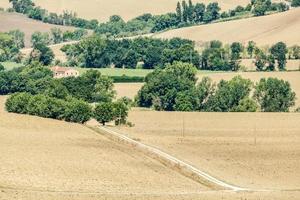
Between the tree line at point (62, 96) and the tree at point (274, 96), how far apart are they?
16.0 m

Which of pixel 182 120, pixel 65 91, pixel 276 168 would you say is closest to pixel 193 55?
pixel 65 91

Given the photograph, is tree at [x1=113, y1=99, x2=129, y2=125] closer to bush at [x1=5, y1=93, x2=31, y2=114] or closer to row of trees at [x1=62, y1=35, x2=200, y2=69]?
bush at [x1=5, y1=93, x2=31, y2=114]

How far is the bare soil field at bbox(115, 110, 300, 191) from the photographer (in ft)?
240

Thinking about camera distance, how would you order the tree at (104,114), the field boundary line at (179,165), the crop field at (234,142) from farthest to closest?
1. the tree at (104,114)
2. the crop field at (234,142)
3. the field boundary line at (179,165)

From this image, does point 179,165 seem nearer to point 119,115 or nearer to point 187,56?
point 119,115

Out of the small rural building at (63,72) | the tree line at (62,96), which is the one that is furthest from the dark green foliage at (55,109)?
the small rural building at (63,72)

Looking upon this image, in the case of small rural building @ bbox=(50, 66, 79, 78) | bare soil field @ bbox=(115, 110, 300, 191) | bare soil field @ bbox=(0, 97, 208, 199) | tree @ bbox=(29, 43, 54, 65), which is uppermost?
tree @ bbox=(29, 43, 54, 65)

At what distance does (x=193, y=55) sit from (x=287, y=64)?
52.5ft

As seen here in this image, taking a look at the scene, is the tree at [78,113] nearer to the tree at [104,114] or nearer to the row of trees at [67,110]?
the row of trees at [67,110]

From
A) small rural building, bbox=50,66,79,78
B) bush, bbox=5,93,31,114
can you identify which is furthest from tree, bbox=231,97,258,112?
small rural building, bbox=50,66,79,78

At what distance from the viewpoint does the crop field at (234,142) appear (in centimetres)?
7312

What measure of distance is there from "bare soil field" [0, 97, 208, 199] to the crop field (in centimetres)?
407

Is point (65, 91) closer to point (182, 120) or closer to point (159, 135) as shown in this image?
point (182, 120)

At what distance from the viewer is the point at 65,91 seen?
431 feet
